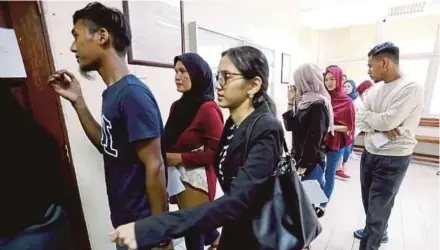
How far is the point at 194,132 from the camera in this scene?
4.14ft

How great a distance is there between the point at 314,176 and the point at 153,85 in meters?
1.28

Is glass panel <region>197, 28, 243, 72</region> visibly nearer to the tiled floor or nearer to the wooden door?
the wooden door

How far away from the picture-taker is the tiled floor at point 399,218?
6.00 feet

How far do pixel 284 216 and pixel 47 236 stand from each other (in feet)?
2.52

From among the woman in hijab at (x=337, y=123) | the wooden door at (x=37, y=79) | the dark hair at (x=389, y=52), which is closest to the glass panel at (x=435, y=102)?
the woman in hijab at (x=337, y=123)

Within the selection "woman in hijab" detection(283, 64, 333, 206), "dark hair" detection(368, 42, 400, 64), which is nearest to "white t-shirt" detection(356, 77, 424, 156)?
"dark hair" detection(368, 42, 400, 64)

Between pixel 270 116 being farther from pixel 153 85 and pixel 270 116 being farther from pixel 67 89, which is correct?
pixel 153 85

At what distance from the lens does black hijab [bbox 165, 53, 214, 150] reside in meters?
1.27

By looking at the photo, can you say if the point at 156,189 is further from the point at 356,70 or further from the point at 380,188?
the point at 356,70

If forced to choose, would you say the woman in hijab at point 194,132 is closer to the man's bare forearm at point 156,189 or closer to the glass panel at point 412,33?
the man's bare forearm at point 156,189

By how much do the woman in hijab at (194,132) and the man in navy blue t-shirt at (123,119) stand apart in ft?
1.52

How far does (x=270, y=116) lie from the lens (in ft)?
2.23

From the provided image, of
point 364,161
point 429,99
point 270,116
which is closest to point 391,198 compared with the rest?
point 364,161

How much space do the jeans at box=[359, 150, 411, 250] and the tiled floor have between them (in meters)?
0.43
